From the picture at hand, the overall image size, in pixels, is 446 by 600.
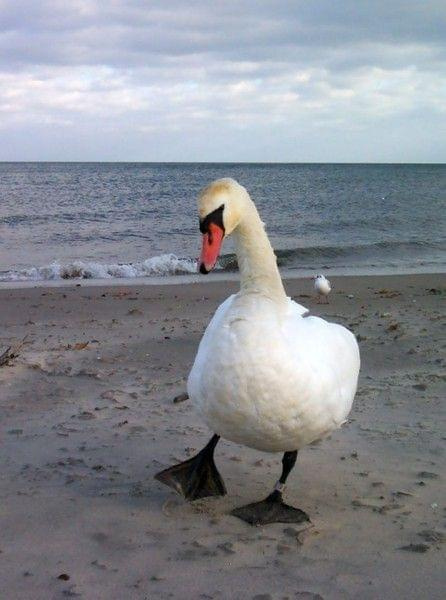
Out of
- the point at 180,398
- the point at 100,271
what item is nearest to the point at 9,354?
the point at 180,398

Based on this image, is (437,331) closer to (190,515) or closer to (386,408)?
(386,408)

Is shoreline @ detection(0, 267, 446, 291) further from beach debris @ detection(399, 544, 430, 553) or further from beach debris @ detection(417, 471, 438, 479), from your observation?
beach debris @ detection(399, 544, 430, 553)

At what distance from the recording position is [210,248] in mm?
3418

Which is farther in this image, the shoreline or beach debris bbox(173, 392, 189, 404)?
the shoreline

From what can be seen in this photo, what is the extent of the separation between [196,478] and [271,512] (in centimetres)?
44

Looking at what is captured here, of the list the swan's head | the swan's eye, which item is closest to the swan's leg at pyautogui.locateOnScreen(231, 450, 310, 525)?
the swan's head

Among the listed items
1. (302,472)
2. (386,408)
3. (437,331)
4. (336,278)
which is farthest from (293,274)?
(302,472)

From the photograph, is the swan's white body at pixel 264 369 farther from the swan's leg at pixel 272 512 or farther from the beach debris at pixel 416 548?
the beach debris at pixel 416 548

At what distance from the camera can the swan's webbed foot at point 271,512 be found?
11.9 ft

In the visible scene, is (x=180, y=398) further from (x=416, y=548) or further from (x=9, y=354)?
(x=416, y=548)

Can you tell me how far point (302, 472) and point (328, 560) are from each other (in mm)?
1129

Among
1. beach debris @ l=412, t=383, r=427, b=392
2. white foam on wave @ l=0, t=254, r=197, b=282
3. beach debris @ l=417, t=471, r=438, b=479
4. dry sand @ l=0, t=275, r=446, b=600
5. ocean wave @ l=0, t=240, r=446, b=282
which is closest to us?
dry sand @ l=0, t=275, r=446, b=600

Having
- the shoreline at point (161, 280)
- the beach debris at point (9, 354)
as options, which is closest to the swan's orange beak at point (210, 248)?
the beach debris at point (9, 354)

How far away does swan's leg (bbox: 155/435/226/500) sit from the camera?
3.83 m
